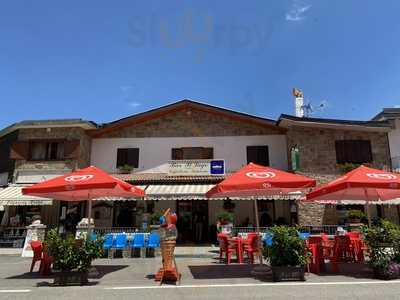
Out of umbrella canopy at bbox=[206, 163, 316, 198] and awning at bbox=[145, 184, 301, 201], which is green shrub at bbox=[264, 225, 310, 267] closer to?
A: umbrella canopy at bbox=[206, 163, 316, 198]

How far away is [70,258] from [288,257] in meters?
5.22

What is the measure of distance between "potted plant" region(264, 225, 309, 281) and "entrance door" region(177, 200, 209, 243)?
567 inches

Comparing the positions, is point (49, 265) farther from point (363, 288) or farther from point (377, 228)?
point (377, 228)

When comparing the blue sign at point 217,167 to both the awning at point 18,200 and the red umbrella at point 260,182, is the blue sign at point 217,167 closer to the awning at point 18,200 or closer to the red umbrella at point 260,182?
the awning at point 18,200

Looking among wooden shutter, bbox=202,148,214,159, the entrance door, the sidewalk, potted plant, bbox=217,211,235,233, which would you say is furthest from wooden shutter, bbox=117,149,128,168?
the sidewalk

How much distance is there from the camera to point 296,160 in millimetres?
22469

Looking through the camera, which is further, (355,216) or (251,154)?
(251,154)

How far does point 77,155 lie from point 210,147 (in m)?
8.51

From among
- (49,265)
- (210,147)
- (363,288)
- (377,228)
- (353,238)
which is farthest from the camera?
(210,147)

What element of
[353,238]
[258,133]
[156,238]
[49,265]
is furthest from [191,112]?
[49,265]

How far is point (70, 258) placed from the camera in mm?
8805

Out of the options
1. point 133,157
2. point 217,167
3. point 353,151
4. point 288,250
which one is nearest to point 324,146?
point 353,151

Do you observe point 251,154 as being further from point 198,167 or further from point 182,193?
point 182,193

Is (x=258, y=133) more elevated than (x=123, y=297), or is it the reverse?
(x=258, y=133)
